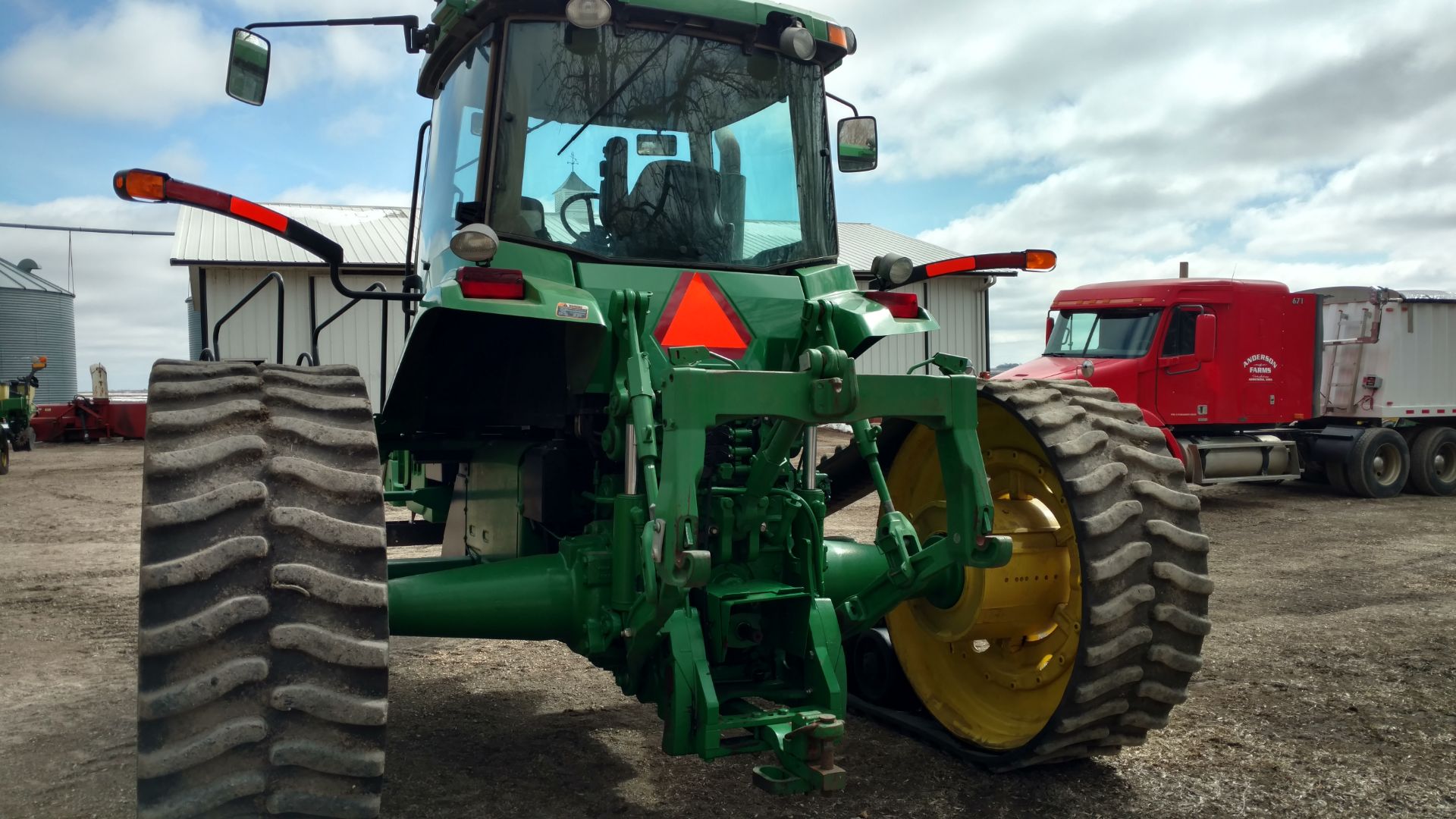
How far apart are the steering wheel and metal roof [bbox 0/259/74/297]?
39.3 metres

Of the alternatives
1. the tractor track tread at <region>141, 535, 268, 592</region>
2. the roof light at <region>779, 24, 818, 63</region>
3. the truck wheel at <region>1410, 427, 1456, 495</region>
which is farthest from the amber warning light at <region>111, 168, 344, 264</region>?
the truck wheel at <region>1410, 427, 1456, 495</region>

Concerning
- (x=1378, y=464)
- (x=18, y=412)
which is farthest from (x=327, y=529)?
(x=18, y=412)

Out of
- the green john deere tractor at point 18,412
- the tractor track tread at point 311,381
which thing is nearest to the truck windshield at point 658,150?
the tractor track tread at point 311,381

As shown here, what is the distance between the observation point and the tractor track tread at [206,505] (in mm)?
2566

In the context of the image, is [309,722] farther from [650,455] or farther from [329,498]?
[650,455]

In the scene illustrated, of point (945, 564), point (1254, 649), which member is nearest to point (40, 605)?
point (945, 564)

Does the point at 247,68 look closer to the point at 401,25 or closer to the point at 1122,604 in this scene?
the point at 401,25

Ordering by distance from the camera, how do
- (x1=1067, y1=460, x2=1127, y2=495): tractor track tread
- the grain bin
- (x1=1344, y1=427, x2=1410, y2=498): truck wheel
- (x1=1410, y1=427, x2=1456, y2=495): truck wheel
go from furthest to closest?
the grain bin → (x1=1410, y1=427, x2=1456, y2=495): truck wheel → (x1=1344, y1=427, x2=1410, y2=498): truck wheel → (x1=1067, y1=460, x2=1127, y2=495): tractor track tread

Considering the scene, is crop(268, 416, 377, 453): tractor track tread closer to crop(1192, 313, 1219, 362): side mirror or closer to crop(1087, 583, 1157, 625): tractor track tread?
crop(1087, 583, 1157, 625): tractor track tread

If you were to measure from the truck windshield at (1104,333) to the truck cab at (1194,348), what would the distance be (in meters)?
0.01

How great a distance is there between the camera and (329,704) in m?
2.58

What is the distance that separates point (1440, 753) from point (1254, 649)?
5.85ft

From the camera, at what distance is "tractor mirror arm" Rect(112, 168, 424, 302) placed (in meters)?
2.94

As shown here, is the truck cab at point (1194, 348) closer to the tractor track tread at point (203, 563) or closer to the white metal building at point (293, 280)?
the white metal building at point (293, 280)
